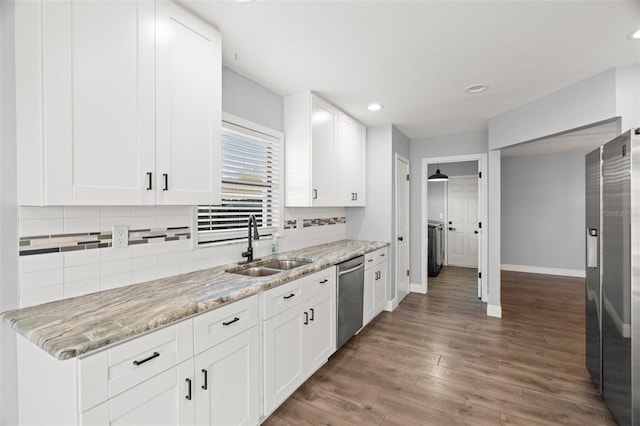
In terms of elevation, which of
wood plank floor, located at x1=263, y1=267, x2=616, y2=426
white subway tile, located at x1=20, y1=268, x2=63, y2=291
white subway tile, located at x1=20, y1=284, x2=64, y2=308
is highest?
white subway tile, located at x1=20, y1=268, x2=63, y2=291

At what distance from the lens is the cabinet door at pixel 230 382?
151 centimetres

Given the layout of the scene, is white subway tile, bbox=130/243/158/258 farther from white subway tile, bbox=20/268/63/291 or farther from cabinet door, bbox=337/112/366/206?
cabinet door, bbox=337/112/366/206

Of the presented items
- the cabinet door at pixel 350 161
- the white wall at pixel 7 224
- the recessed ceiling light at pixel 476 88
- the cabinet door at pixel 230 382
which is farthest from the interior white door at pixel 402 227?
the white wall at pixel 7 224

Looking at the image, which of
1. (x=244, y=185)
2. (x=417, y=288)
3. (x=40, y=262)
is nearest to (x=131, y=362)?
(x=40, y=262)

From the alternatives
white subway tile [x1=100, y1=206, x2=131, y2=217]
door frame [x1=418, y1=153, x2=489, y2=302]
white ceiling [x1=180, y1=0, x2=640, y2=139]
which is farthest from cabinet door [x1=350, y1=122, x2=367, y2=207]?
white subway tile [x1=100, y1=206, x2=131, y2=217]

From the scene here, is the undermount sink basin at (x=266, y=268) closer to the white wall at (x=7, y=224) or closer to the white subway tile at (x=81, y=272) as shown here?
the white subway tile at (x=81, y=272)

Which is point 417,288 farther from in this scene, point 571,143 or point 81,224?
point 81,224

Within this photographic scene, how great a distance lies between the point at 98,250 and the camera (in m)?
1.69

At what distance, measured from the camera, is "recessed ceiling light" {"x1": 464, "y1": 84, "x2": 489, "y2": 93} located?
9.62 feet

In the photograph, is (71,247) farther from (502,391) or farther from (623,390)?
(623,390)

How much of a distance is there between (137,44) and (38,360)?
1494 mm

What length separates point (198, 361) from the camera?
149 centimetres

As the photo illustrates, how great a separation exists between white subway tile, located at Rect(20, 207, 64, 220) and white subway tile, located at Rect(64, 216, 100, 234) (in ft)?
0.14

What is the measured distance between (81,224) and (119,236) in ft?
0.65
